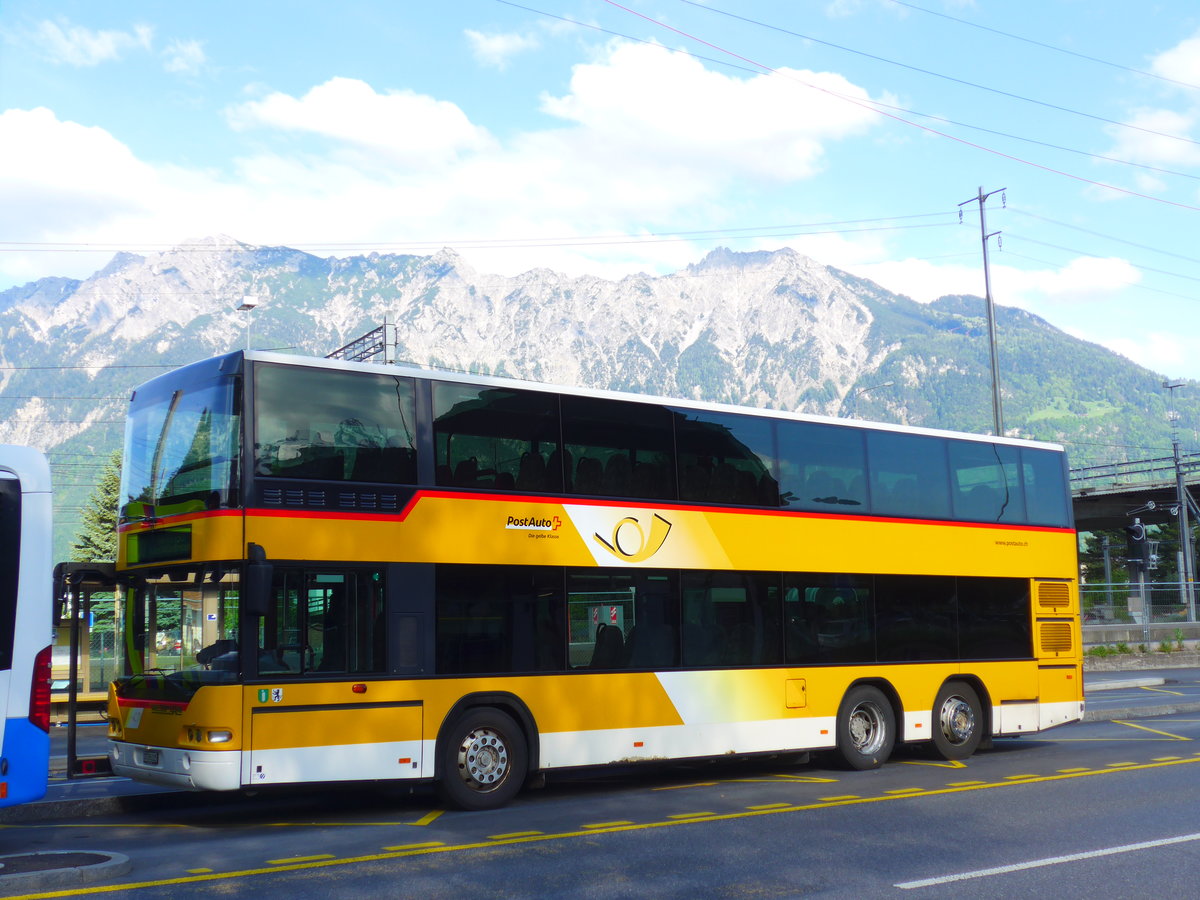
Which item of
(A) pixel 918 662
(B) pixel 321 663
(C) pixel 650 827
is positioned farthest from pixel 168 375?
(A) pixel 918 662

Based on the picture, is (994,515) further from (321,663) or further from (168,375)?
(168,375)

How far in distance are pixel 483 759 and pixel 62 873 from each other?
439 centimetres

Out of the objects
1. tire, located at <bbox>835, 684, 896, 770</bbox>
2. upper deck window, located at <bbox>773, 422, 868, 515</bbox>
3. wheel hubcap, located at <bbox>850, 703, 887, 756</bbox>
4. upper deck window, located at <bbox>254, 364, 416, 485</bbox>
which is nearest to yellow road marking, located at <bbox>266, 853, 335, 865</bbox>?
upper deck window, located at <bbox>254, 364, 416, 485</bbox>

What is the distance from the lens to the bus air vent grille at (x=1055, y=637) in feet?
54.9

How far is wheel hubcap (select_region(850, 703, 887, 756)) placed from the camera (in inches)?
579

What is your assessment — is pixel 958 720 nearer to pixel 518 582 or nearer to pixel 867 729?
pixel 867 729

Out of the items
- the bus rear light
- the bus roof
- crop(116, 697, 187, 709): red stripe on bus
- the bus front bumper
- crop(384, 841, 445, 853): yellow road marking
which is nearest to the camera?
the bus rear light

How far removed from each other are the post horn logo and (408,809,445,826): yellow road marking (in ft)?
10.2

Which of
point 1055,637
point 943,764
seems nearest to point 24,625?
point 943,764

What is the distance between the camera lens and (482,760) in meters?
11.6

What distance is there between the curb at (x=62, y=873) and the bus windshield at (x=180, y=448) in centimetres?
307

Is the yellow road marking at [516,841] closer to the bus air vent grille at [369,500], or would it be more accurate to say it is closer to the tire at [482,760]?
the tire at [482,760]

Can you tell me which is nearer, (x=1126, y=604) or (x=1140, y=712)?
(x=1140, y=712)

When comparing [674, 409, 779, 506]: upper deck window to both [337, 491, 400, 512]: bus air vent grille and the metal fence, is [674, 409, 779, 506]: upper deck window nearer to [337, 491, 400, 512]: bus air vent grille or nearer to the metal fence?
[337, 491, 400, 512]: bus air vent grille
